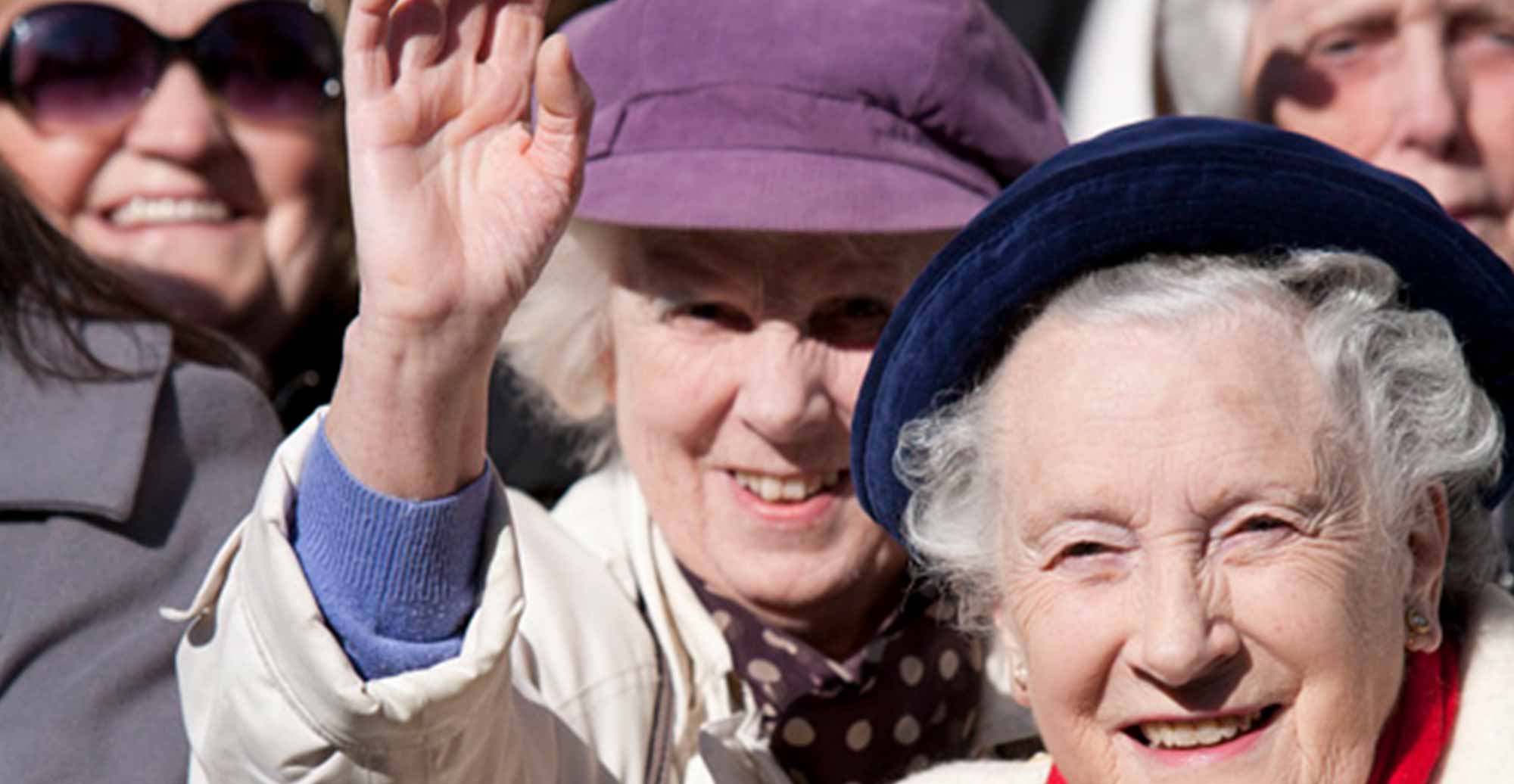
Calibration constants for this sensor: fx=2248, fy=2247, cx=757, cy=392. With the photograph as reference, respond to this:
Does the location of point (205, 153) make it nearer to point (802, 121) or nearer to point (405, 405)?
point (802, 121)

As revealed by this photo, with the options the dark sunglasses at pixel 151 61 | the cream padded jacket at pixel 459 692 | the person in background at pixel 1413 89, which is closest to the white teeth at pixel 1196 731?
the cream padded jacket at pixel 459 692

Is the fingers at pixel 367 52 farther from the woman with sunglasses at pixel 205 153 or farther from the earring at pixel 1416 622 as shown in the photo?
the woman with sunglasses at pixel 205 153

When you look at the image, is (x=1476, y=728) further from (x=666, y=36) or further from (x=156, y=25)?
(x=156, y=25)

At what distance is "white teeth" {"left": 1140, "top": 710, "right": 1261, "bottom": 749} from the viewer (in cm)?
265

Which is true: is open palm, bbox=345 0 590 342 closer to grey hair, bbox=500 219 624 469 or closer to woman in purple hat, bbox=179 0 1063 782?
woman in purple hat, bbox=179 0 1063 782

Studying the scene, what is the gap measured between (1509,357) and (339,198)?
2.36m

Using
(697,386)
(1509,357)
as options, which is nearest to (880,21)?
(697,386)

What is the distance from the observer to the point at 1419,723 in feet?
8.87

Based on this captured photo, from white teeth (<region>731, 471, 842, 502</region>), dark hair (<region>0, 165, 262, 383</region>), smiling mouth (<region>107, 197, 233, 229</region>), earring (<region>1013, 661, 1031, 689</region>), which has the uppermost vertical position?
earring (<region>1013, 661, 1031, 689</region>)

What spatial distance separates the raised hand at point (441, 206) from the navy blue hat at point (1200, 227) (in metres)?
0.53

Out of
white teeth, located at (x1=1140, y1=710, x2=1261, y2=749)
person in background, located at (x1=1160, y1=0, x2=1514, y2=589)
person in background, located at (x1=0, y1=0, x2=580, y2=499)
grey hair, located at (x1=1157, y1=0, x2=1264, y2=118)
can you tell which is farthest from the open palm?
grey hair, located at (x1=1157, y1=0, x2=1264, y2=118)

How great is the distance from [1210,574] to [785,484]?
1.03 meters

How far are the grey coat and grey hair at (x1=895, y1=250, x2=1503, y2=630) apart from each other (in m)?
1.05

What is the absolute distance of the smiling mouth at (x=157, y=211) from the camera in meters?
4.14
